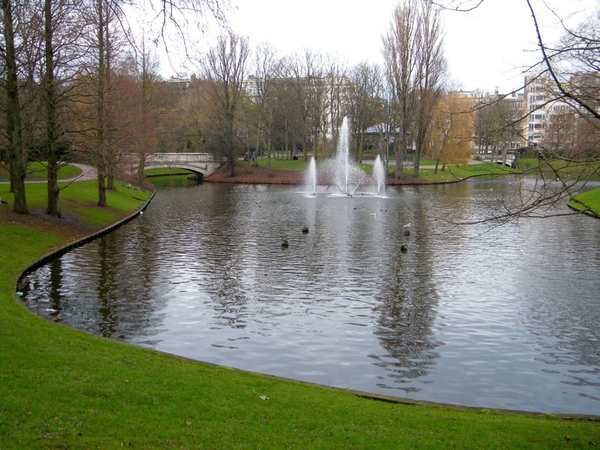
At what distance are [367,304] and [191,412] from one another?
30.6ft

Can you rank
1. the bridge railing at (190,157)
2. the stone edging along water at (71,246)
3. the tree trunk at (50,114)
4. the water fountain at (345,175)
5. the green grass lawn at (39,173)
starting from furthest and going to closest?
the bridge railing at (190,157)
the water fountain at (345,175)
the green grass lawn at (39,173)
the tree trunk at (50,114)
the stone edging along water at (71,246)

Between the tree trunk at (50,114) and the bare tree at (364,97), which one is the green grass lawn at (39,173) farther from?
the bare tree at (364,97)

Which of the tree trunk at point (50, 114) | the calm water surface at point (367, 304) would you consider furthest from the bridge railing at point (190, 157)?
the tree trunk at point (50, 114)

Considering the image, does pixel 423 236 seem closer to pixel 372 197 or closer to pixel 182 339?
pixel 182 339

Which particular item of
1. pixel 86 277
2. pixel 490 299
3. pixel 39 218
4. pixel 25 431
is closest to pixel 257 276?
pixel 86 277

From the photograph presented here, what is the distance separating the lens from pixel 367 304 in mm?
16344

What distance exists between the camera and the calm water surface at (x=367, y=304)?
458 inches

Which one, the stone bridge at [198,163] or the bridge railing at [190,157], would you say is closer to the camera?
the bridge railing at [190,157]

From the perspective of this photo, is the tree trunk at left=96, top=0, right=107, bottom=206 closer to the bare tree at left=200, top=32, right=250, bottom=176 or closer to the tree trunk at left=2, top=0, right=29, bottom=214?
the tree trunk at left=2, top=0, right=29, bottom=214

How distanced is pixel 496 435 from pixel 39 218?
22.7 metres

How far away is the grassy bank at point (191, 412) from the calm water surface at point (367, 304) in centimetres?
182

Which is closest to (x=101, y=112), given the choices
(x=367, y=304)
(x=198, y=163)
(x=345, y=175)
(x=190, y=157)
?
(x=367, y=304)

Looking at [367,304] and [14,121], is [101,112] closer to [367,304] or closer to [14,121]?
[14,121]

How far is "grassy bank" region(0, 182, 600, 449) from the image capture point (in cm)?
675
